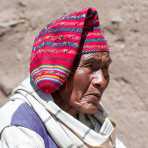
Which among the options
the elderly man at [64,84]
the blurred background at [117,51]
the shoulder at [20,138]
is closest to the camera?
the shoulder at [20,138]

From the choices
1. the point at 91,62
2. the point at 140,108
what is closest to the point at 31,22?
the point at 140,108

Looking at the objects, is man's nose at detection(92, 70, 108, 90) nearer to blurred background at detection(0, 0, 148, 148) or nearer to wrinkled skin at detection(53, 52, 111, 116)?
wrinkled skin at detection(53, 52, 111, 116)

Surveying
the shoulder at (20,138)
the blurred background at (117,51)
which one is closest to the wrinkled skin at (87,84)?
the shoulder at (20,138)

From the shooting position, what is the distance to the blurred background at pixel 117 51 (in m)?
4.80

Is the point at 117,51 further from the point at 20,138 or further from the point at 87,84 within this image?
the point at 20,138

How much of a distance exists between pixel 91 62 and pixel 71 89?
17 centimetres

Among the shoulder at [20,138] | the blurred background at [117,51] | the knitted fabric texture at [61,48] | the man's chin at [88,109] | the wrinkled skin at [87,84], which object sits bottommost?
the blurred background at [117,51]

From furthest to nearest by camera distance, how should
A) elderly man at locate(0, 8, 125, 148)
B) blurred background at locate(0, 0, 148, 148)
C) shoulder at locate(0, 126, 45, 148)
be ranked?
blurred background at locate(0, 0, 148, 148) → elderly man at locate(0, 8, 125, 148) → shoulder at locate(0, 126, 45, 148)

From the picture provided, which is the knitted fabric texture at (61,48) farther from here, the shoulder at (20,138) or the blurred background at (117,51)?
the blurred background at (117,51)

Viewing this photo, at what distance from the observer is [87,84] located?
3164 millimetres

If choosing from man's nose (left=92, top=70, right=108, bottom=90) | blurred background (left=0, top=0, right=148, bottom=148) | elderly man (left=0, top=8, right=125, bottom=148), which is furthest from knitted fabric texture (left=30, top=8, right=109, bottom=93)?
blurred background (left=0, top=0, right=148, bottom=148)

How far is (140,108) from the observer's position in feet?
15.7

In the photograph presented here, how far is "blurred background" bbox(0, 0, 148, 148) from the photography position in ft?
15.8

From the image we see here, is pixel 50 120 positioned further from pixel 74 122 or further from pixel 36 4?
pixel 36 4
